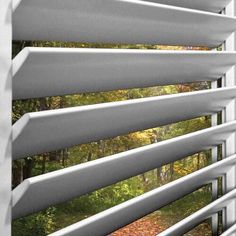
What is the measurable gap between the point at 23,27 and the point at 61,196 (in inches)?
11.6

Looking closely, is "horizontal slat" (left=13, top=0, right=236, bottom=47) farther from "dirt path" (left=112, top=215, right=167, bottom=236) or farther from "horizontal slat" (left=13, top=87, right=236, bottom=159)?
"dirt path" (left=112, top=215, right=167, bottom=236)

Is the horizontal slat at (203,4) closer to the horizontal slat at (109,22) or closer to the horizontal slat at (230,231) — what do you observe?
the horizontal slat at (109,22)

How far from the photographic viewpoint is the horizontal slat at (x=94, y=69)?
75 cm

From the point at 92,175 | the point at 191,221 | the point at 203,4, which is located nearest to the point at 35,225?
the point at 191,221

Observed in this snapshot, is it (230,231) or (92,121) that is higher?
(92,121)

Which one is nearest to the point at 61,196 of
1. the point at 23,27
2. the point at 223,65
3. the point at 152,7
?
the point at 23,27

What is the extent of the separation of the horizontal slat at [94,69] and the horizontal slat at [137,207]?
Answer: 0.23 meters

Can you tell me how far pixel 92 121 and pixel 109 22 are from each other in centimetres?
19

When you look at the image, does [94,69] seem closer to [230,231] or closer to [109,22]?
[109,22]

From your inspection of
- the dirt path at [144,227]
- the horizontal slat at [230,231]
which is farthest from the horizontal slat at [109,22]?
the dirt path at [144,227]

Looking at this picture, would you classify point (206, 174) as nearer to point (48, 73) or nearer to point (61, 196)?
point (61, 196)

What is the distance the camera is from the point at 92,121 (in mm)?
895

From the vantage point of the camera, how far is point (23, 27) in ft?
2.52

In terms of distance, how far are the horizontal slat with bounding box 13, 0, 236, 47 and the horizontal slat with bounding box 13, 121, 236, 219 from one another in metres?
0.22
